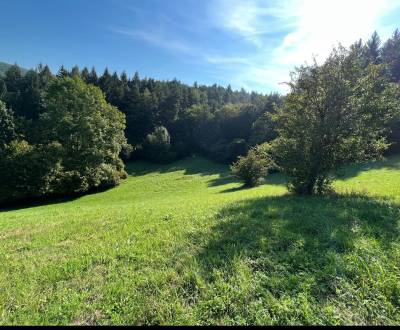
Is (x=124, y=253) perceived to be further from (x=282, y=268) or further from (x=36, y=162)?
(x=36, y=162)

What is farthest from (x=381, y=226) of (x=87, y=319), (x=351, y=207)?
(x=87, y=319)

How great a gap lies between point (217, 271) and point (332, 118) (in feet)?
31.8

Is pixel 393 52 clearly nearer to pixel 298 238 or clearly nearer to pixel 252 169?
pixel 252 169

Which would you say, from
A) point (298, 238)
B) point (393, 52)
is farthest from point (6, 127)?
point (393, 52)

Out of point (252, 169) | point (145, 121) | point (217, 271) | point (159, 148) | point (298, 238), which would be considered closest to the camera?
point (217, 271)

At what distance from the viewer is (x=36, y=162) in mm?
29625

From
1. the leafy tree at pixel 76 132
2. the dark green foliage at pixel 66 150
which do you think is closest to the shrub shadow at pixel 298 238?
the dark green foliage at pixel 66 150

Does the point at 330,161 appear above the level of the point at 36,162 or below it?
above

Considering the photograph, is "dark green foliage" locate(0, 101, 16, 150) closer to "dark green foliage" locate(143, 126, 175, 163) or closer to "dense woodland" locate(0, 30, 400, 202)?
"dense woodland" locate(0, 30, 400, 202)

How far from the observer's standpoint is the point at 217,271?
207 inches

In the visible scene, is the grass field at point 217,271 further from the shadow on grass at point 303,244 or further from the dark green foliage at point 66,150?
the dark green foliage at point 66,150

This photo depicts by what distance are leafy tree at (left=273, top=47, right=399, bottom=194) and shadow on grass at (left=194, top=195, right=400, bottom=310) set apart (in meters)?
3.37

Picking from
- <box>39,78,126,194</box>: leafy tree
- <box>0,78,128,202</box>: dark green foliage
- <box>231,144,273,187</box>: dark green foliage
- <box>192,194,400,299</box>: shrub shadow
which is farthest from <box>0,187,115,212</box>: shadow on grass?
<box>192,194,400,299</box>: shrub shadow

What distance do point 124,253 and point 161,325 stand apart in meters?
2.88
